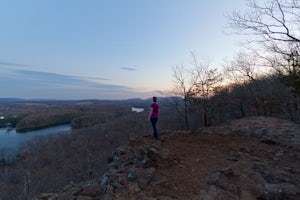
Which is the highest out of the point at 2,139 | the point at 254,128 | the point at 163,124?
the point at 254,128

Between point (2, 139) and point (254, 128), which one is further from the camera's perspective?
point (2, 139)

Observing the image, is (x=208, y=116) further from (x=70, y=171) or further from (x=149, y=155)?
(x=70, y=171)

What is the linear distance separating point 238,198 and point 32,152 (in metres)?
41.5

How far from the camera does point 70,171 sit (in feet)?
92.4

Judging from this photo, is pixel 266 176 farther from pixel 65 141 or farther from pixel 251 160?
pixel 65 141

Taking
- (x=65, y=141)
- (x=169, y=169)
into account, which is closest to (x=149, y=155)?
(x=169, y=169)

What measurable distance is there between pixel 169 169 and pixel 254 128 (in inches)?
235

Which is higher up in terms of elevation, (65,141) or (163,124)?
(163,124)

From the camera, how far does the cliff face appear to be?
5371 mm

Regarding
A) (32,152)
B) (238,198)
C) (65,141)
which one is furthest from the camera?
(65,141)

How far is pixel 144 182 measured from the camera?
220 inches

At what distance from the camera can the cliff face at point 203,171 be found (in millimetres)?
5371

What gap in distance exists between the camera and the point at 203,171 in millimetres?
6289

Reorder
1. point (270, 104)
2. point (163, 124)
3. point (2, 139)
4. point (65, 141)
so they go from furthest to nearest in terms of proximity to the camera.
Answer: point (2, 139) < point (65, 141) < point (163, 124) < point (270, 104)
